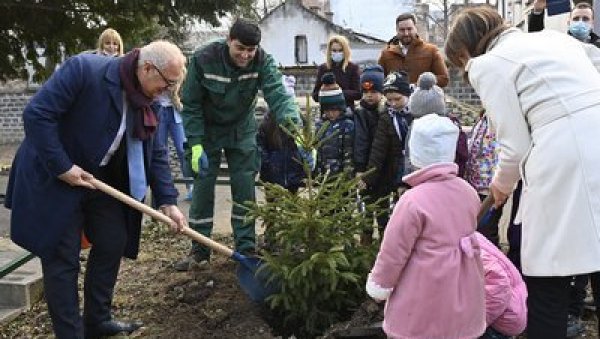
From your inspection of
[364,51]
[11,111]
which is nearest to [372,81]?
[11,111]

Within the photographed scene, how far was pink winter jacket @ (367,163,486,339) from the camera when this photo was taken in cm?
291

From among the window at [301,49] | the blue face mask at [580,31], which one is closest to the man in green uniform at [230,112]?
the blue face mask at [580,31]

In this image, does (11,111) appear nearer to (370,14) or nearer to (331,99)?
(331,99)

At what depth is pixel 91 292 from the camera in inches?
159

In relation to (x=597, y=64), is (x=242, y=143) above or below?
below

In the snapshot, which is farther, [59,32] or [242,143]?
[59,32]

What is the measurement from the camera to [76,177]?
3.57 metres

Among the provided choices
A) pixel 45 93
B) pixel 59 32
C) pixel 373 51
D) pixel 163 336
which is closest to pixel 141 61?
pixel 45 93

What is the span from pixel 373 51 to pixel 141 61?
105ft

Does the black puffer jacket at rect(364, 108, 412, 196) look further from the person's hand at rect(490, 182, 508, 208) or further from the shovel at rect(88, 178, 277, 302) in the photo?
the person's hand at rect(490, 182, 508, 208)

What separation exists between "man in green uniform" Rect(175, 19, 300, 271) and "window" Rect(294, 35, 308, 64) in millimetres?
37390

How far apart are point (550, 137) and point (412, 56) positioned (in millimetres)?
3798

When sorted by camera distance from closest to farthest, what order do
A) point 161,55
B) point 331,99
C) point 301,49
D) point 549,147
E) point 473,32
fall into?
point 549,147 → point 473,32 → point 161,55 → point 331,99 → point 301,49

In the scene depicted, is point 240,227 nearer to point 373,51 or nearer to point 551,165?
point 551,165
